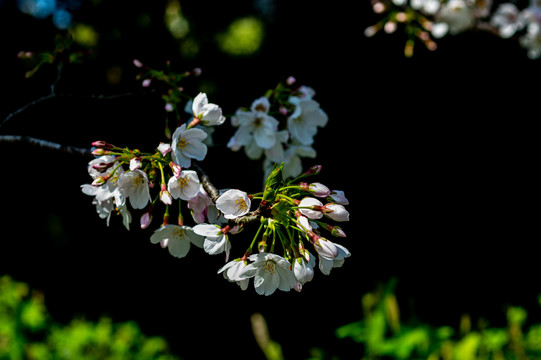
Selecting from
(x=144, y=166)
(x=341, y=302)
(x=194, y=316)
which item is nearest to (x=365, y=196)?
(x=341, y=302)

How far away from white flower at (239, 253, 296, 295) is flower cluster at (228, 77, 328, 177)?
36cm

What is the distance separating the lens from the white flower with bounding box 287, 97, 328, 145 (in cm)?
119

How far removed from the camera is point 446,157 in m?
2.82

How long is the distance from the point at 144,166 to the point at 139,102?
1205 millimetres

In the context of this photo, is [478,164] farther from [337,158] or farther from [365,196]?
[337,158]

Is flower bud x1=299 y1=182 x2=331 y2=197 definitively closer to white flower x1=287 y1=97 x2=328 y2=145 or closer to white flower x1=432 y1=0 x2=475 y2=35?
white flower x1=287 y1=97 x2=328 y2=145

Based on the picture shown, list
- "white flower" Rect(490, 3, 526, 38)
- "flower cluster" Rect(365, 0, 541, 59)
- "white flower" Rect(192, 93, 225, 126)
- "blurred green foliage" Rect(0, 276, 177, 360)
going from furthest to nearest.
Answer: "blurred green foliage" Rect(0, 276, 177, 360) < "white flower" Rect(490, 3, 526, 38) < "flower cluster" Rect(365, 0, 541, 59) < "white flower" Rect(192, 93, 225, 126)

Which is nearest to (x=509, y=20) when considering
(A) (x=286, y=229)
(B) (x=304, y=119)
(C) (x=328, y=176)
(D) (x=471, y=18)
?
(D) (x=471, y=18)

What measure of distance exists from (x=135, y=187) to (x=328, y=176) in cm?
168

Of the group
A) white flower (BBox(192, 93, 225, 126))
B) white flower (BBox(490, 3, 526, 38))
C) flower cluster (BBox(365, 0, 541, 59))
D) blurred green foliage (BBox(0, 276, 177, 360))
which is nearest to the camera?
white flower (BBox(192, 93, 225, 126))

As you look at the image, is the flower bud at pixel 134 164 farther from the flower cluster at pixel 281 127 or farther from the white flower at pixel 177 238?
the flower cluster at pixel 281 127

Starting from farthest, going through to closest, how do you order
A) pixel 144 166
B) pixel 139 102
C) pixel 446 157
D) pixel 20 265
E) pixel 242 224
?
pixel 20 265 → pixel 446 157 → pixel 139 102 → pixel 144 166 → pixel 242 224

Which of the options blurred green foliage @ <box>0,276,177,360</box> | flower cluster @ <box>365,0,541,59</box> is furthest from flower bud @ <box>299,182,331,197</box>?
blurred green foliage @ <box>0,276,177,360</box>

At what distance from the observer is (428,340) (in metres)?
2.43
